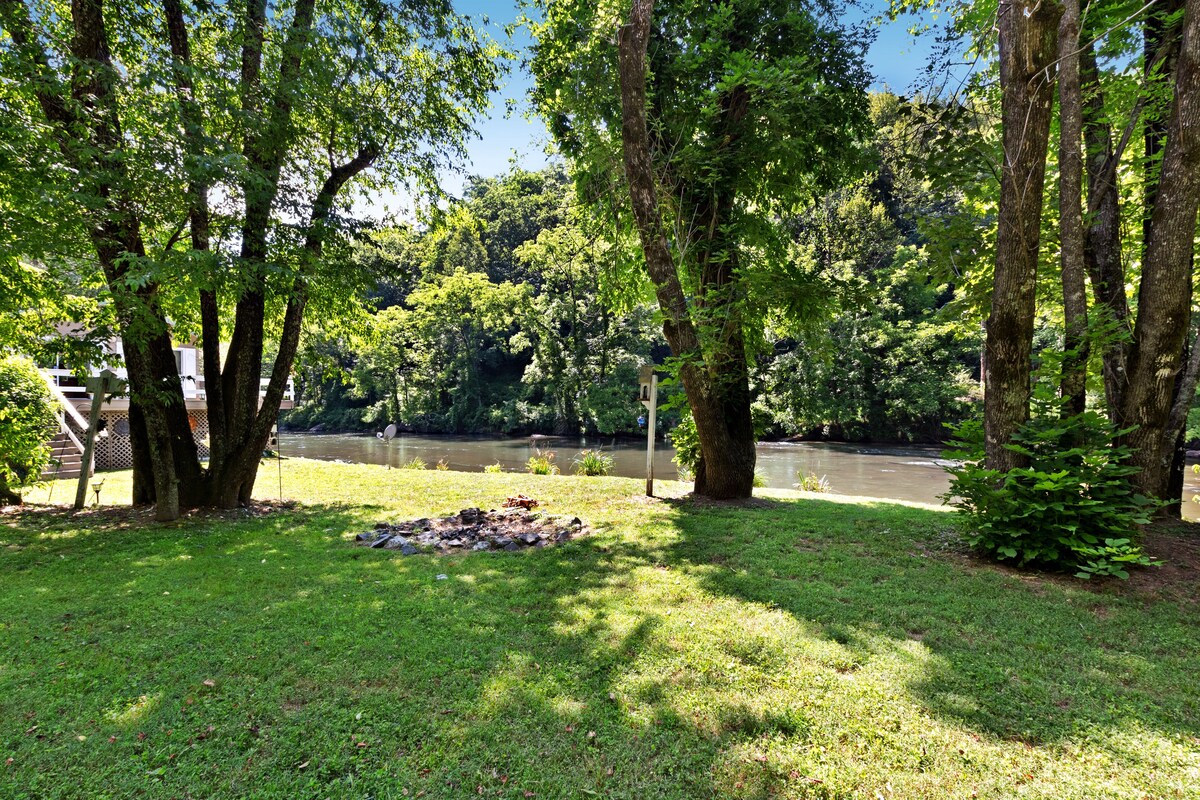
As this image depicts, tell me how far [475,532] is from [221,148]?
14.4ft

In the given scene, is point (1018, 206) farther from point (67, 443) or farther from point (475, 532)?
point (67, 443)

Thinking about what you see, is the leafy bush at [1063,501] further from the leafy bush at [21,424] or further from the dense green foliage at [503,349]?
the dense green foliage at [503,349]

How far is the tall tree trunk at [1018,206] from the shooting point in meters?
4.18

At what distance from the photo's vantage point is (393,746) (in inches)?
82.0

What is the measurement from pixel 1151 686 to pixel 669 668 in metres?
2.22

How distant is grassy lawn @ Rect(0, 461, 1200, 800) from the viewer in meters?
1.95

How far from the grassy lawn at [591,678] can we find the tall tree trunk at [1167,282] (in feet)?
4.16

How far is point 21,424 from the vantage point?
6.33 metres

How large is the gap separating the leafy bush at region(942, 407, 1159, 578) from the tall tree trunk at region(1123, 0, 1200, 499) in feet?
1.01

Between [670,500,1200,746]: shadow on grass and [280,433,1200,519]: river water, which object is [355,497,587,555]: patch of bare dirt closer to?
[670,500,1200,746]: shadow on grass

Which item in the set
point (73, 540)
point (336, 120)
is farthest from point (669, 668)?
point (336, 120)

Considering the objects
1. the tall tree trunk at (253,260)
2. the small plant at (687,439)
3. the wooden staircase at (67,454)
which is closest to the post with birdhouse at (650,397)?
the small plant at (687,439)

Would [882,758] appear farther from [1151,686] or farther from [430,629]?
[430,629]

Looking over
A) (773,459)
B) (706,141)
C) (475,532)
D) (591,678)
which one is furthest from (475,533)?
(773,459)
